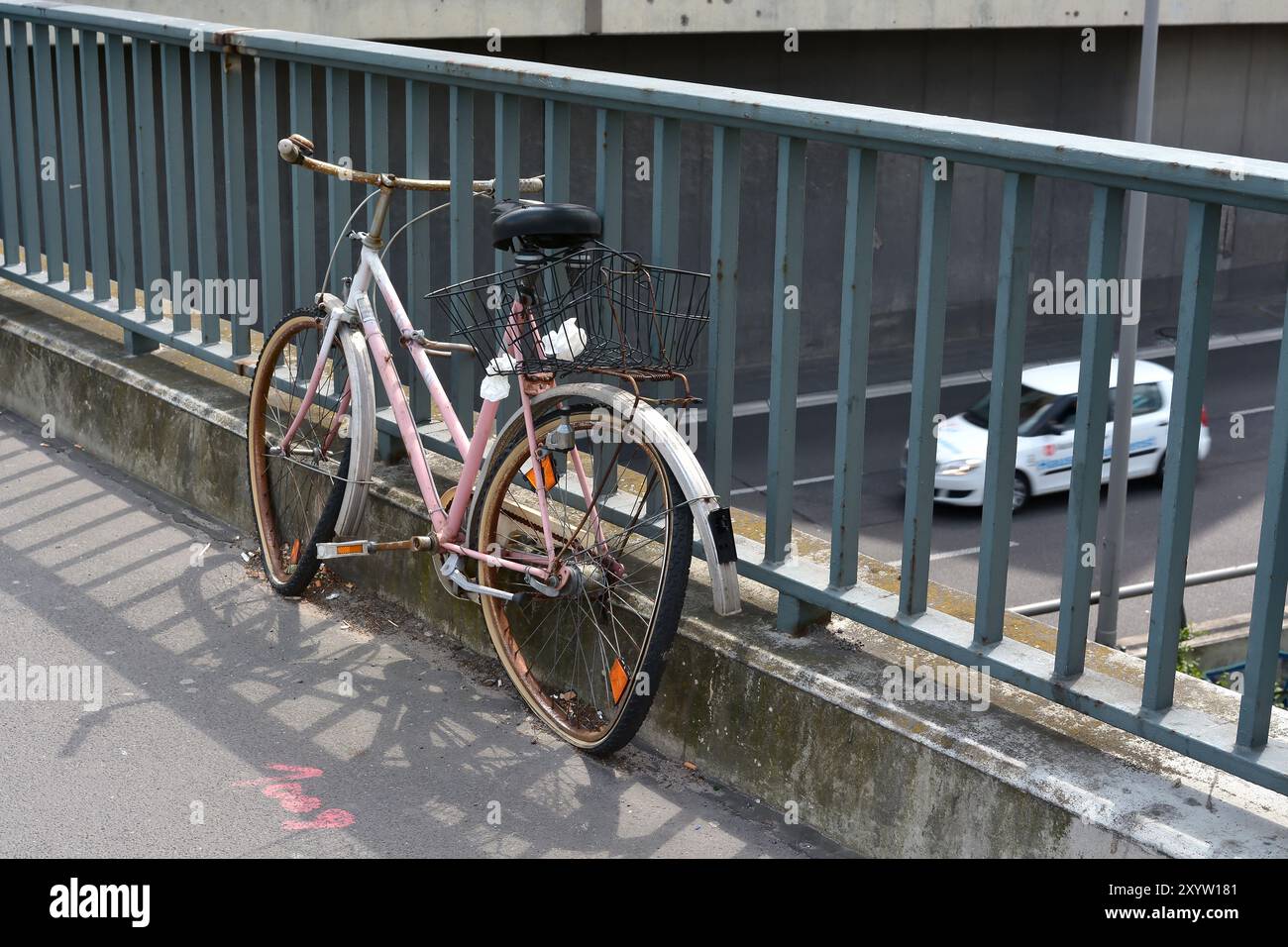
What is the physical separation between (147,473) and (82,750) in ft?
6.35

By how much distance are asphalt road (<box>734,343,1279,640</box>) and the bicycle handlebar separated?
11725 millimetres

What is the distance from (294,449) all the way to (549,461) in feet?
3.92

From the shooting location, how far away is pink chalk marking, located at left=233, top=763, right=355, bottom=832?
3199 mm

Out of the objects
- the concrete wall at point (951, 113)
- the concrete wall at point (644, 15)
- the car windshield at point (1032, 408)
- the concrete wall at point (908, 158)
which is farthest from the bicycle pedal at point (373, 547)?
the concrete wall at point (951, 113)

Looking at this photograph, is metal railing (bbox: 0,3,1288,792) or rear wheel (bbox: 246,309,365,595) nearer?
metal railing (bbox: 0,3,1288,792)

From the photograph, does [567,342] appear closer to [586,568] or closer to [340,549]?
[586,568]

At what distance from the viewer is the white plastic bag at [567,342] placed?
3.34m

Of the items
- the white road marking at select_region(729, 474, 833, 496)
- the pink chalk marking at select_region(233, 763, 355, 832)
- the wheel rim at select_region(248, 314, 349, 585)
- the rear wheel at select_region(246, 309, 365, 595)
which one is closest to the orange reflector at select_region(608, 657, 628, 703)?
the pink chalk marking at select_region(233, 763, 355, 832)

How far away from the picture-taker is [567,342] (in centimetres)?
335

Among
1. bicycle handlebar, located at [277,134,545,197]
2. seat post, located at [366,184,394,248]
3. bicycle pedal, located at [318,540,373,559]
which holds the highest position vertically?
bicycle handlebar, located at [277,134,545,197]

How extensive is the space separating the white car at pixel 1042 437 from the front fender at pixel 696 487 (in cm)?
1370

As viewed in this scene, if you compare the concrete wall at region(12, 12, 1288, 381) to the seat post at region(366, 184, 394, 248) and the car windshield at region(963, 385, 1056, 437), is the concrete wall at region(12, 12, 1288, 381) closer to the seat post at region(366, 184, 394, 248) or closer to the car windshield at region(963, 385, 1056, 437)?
the car windshield at region(963, 385, 1056, 437)

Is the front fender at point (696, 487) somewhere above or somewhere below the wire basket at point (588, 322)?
below

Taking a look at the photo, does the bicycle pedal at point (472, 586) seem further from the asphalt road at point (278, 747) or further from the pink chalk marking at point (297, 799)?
the pink chalk marking at point (297, 799)
